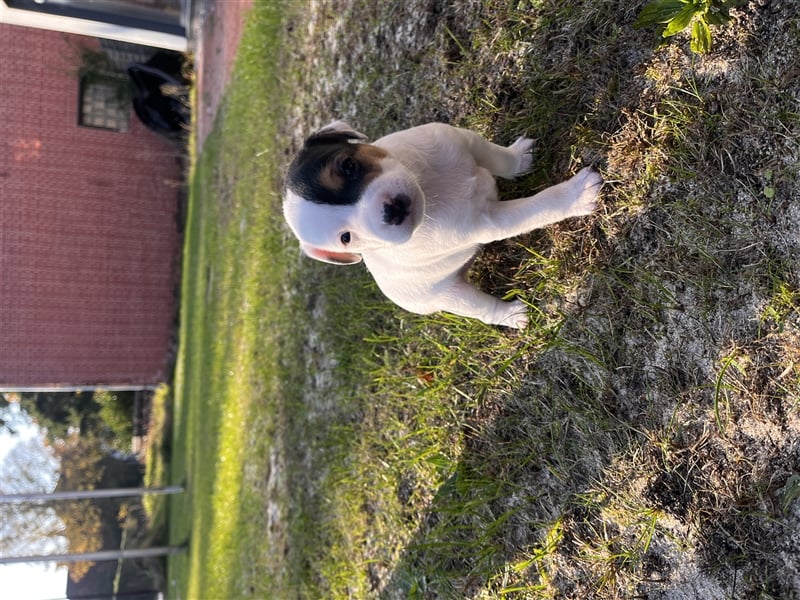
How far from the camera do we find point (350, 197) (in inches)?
87.7

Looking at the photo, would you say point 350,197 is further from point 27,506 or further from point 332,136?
point 27,506

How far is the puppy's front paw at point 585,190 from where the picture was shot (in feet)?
7.89

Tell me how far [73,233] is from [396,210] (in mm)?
11074

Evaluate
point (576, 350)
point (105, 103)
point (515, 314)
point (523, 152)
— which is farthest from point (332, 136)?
point (105, 103)

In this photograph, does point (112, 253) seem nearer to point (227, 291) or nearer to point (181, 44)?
point (181, 44)

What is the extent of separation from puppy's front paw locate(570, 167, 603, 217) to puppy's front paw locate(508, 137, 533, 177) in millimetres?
357

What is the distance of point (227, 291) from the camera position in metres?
7.13

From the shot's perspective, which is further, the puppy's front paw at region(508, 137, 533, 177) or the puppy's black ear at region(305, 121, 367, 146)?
the puppy's front paw at region(508, 137, 533, 177)

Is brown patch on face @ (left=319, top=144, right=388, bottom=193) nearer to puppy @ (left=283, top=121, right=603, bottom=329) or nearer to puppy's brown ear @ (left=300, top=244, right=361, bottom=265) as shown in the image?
puppy @ (left=283, top=121, right=603, bottom=329)

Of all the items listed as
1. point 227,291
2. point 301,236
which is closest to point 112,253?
point 227,291

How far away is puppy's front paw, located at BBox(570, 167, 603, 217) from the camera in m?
2.40

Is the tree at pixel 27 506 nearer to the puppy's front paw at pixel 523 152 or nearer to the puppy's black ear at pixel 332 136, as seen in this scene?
the puppy's black ear at pixel 332 136

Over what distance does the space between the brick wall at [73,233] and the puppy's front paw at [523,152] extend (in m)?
10.5

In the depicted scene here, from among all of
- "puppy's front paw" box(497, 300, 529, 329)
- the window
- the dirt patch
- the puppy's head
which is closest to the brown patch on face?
the puppy's head
